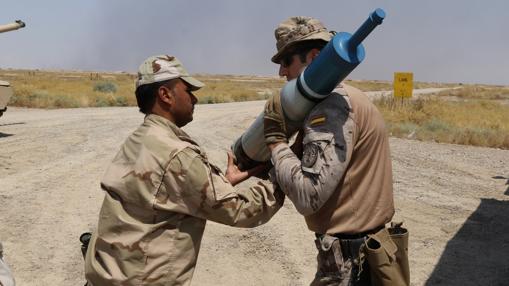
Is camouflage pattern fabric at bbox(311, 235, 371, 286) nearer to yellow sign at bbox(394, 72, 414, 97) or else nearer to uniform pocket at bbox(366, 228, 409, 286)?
uniform pocket at bbox(366, 228, 409, 286)

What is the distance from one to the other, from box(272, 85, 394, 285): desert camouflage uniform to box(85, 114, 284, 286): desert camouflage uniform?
197mm

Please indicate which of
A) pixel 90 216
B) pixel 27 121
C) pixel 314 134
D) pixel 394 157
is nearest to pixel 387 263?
pixel 314 134

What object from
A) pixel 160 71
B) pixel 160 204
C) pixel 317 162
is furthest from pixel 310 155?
pixel 160 71

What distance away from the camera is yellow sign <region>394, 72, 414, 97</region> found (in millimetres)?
19250

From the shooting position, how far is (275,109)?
2.06 m

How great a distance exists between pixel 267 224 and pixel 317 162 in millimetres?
4519

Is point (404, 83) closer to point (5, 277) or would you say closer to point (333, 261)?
point (333, 261)

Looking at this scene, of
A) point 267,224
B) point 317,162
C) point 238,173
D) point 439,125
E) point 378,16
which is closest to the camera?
point 378,16

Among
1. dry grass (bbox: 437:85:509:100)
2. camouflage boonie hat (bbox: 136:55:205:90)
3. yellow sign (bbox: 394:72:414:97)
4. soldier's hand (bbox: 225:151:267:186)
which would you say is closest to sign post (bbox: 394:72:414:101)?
yellow sign (bbox: 394:72:414:97)

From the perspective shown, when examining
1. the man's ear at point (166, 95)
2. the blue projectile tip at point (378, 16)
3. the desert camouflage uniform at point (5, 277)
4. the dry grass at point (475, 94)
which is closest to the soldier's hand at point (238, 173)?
the man's ear at point (166, 95)

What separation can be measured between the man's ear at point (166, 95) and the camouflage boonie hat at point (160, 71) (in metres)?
0.05

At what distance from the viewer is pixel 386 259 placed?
212cm

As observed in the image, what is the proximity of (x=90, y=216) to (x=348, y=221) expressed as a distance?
5177 mm

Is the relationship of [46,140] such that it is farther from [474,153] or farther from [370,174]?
[370,174]
